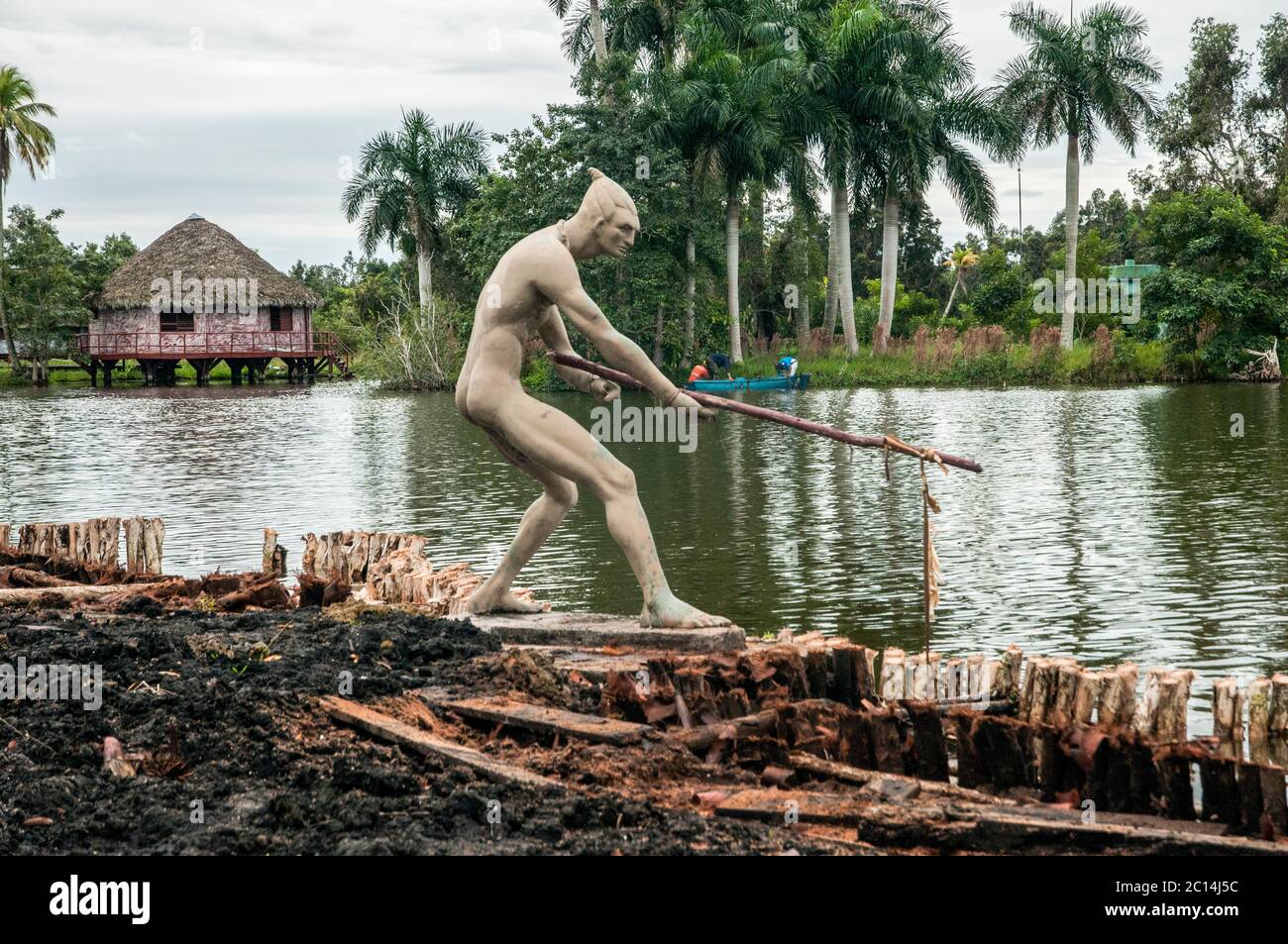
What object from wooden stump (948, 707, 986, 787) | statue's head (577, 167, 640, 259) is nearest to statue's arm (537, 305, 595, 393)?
statue's head (577, 167, 640, 259)

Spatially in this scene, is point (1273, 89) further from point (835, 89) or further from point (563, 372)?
point (563, 372)

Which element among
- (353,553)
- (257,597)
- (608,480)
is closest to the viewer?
(608,480)

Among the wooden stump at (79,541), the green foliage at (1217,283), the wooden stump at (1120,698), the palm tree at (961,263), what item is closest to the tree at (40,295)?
the palm tree at (961,263)

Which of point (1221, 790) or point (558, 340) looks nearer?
point (1221, 790)

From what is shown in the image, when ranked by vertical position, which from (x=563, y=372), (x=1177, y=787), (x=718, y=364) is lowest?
(x=1177, y=787)

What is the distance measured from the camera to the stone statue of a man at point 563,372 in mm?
7980

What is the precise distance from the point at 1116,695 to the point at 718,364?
47977mm

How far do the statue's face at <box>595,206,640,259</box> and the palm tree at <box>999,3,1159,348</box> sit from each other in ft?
147

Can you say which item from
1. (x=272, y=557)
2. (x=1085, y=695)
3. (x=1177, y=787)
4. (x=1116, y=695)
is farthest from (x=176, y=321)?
(x=1177, y=787)

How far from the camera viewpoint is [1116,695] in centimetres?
655

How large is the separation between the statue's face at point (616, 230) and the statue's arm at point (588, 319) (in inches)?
11.6

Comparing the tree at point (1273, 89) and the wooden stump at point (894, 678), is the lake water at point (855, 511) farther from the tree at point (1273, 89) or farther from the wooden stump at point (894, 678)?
the tree at point (1273, 89)

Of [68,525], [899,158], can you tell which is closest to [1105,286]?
[899,158]

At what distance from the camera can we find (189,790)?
5816mm
